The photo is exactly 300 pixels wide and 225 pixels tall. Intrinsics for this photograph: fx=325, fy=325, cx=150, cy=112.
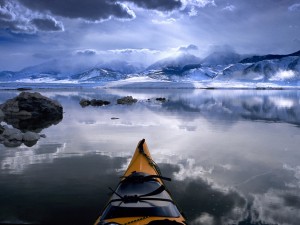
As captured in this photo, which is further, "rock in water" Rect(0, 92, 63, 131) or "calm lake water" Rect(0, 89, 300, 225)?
"rock in water" Rect(0, 92, 63, 131)

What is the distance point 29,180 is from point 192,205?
6.48m

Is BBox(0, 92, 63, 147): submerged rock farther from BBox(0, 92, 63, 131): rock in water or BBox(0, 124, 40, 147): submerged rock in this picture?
BBox(0, 124, 40, 147): submerged rock

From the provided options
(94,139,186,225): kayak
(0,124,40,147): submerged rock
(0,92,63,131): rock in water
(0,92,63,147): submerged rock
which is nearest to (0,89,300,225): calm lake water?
(0,124,40,147): submerged rock

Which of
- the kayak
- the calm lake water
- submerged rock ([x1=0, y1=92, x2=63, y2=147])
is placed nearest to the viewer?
the kayak

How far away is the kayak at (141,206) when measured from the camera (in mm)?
7133

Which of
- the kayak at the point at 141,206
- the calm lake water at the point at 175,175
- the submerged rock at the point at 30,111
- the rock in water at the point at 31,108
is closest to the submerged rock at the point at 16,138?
the calm lake water at the point at 175,175

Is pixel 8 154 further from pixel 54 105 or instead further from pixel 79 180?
pixel 54 105

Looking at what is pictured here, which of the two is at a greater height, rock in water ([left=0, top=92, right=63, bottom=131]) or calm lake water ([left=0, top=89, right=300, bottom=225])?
rock in water ([left=0, top=92, right=63, bottom=131])

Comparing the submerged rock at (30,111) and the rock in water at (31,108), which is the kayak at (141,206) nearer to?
the submerged rock at (30,111)

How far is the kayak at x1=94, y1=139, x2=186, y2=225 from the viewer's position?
7.13 metres

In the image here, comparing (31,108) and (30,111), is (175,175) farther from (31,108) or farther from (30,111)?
(31,108)

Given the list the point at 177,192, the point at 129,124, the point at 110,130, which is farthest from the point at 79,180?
the point at 129,124

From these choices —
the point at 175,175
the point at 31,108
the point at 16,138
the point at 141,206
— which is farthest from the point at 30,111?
the point at 141,206

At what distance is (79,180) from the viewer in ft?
41.4
